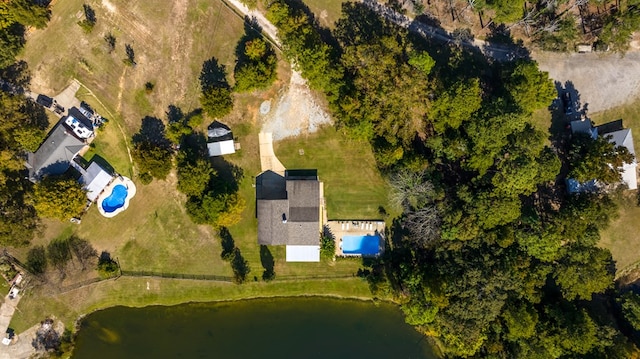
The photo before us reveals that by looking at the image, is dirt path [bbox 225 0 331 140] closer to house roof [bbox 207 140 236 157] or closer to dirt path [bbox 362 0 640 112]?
house roof [bbox 207 140 236 157]

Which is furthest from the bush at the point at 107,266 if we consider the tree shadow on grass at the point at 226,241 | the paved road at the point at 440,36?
the paved road at the point at 440,36

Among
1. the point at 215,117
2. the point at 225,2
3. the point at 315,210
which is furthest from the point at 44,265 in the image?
the point at 225,2

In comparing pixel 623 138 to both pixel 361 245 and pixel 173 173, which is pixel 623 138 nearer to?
pixel 361 245

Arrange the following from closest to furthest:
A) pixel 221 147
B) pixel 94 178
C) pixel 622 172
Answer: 1. pixel 622 172
2. pixel 94 178
3. pixel 221 147

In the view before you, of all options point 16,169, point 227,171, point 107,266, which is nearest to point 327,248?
point 227,171

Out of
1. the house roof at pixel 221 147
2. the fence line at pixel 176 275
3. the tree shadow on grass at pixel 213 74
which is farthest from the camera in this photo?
the fence line at pixel 176 275

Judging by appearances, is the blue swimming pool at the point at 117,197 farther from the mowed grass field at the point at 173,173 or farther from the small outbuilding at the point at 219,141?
the small outbuilding at the point at 219,141
